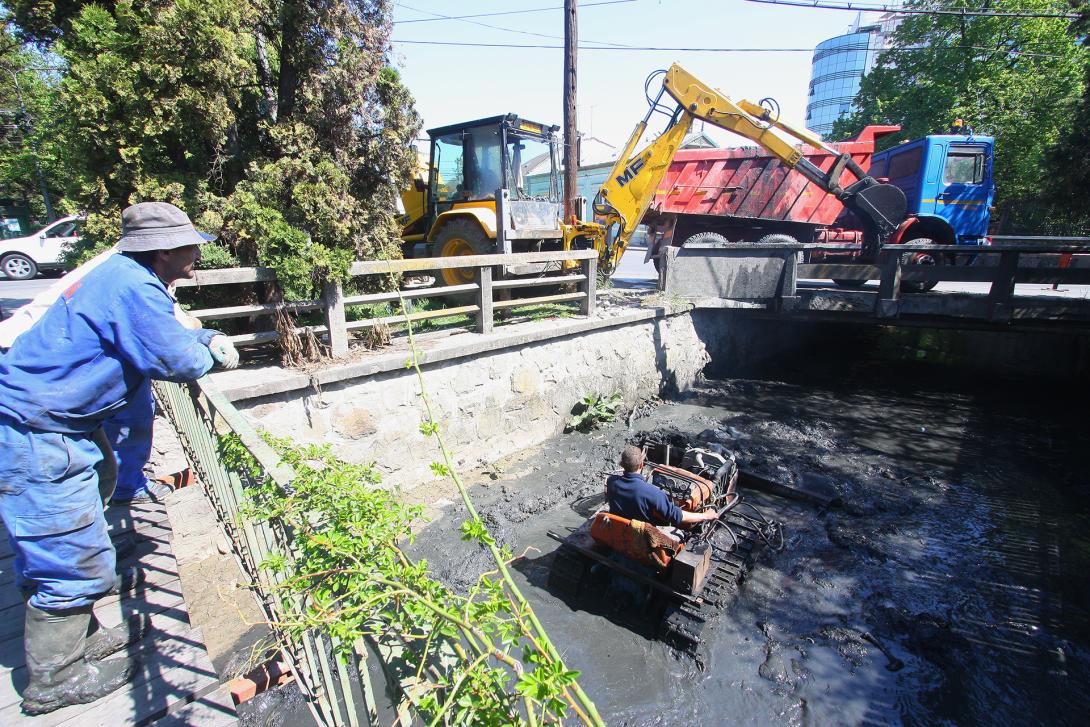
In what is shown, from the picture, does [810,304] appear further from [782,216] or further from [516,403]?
[516,403]

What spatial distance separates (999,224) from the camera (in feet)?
63.9

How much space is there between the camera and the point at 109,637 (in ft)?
7.55

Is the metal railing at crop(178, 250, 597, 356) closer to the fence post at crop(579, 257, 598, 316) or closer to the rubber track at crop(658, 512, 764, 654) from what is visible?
the fence post at crop(579, 257, 598, 316)

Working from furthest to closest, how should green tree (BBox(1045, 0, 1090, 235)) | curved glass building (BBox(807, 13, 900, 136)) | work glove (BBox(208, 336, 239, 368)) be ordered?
curved glass building (BBox(807, 13, 900, 136))
green tree (BBox(1045, 0, 1090, 235))
work glove (BBox(208, 336, 239, 368))

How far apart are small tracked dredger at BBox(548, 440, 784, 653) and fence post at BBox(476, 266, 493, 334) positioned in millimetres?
2560

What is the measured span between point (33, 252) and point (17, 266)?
53 cm

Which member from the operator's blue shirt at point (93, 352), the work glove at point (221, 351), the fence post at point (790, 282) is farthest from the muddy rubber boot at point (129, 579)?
the fence post at point (790, 282)

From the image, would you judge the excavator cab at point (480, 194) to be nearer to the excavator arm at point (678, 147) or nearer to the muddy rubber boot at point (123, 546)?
the excavator arm at point (678, 147)

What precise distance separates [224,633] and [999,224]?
1005 inches

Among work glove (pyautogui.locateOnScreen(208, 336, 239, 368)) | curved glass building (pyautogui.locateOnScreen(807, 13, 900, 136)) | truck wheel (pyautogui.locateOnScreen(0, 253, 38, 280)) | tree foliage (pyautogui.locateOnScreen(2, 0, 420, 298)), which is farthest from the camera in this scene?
curved glass building (pyautogui.locateOnScreen(807, 13, 900, 136))

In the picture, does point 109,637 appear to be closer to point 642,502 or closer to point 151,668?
point 151,668

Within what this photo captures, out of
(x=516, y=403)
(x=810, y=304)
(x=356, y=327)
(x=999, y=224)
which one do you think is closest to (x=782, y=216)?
(x=810, y=304)

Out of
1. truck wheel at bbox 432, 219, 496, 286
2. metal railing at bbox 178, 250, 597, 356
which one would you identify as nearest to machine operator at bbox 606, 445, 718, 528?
metal railing at bbox 178, 250, 597, 356

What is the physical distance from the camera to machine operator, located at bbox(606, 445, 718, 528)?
3967mm
